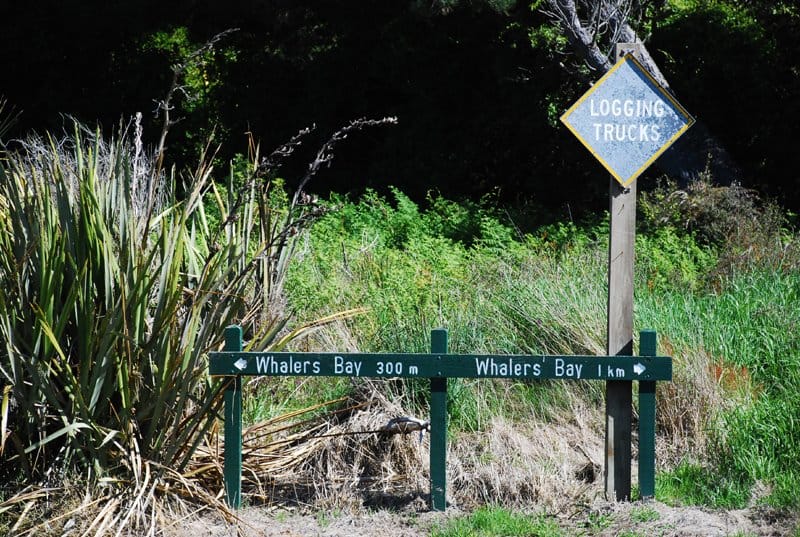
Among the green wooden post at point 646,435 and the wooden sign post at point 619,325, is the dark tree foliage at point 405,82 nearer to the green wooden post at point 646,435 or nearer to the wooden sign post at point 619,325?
the wooden sign post at point 619,325

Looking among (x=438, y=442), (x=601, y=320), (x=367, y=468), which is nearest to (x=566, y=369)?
(x=438, y=442)

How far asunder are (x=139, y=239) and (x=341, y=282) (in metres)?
3.47

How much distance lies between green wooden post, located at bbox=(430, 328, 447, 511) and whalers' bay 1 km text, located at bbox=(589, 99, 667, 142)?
4.74ft

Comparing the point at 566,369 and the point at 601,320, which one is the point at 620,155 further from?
the point at 601,320

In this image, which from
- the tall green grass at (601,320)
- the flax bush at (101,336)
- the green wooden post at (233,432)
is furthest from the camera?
the tall green grass at (601,320)

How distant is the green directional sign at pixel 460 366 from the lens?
17.1 feet

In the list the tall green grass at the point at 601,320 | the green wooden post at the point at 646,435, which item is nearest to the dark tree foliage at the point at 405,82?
the tall green grass at the point at 601,320

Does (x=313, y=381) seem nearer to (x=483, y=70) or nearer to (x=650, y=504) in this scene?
(x=650, y=504)

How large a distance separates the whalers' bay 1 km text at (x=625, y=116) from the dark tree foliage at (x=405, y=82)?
9.76 meters

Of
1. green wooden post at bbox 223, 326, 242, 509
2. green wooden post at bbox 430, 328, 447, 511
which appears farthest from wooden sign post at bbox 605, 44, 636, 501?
green wooden post at bbox 223, 326, 242, 509

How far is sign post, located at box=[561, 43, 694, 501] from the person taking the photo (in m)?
5.35

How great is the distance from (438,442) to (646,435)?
3.73 feet

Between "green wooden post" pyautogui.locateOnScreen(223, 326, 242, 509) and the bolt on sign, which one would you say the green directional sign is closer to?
"green wooden post" pyautogui.locateOnScreen(223, 326, 242, 509)

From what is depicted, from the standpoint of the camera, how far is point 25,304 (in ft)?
16.6
